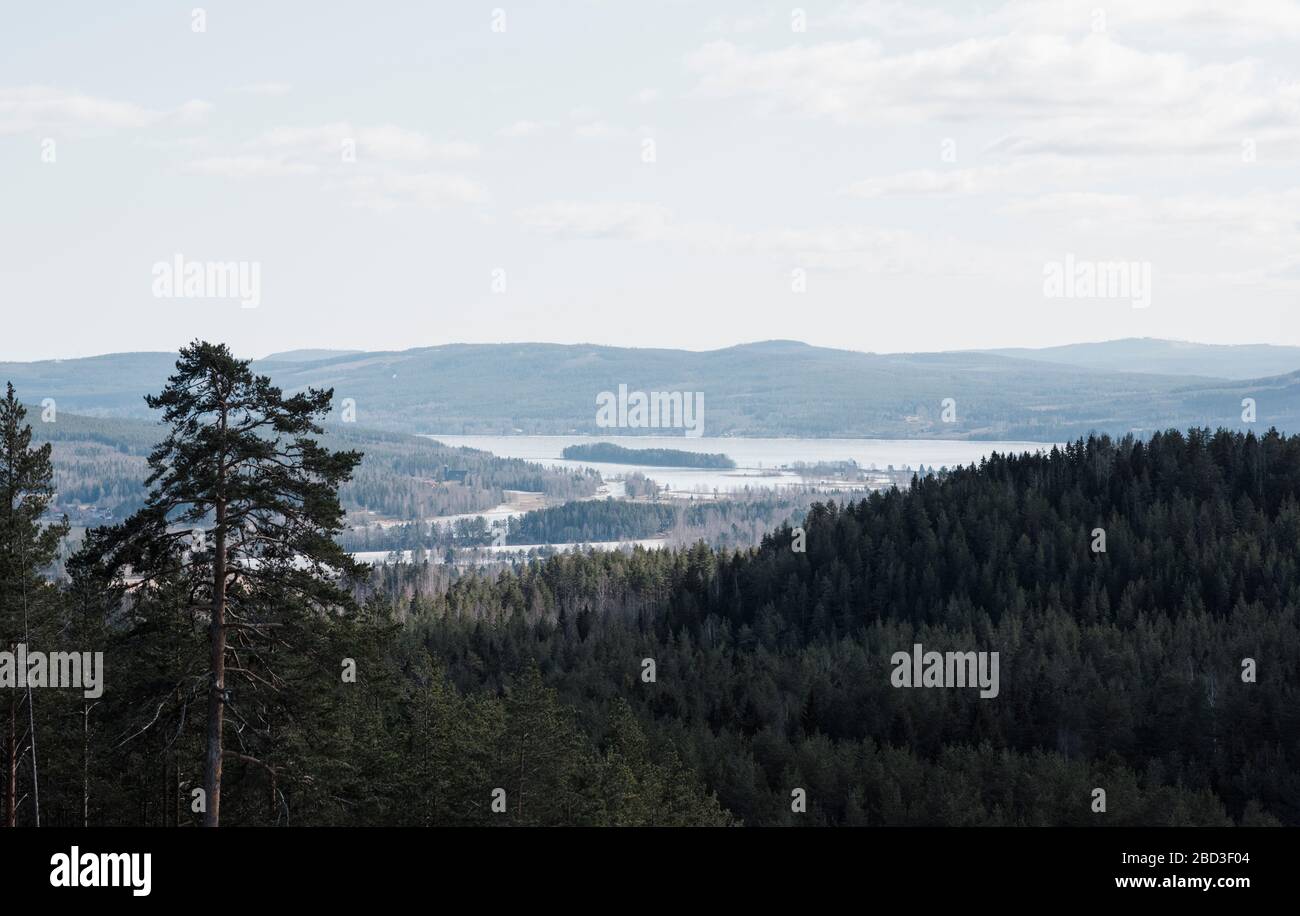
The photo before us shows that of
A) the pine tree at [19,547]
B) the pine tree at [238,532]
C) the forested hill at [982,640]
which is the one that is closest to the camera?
the pine tree at [238,532]

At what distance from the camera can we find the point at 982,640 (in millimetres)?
131625

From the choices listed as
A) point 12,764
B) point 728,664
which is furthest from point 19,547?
point 728,664

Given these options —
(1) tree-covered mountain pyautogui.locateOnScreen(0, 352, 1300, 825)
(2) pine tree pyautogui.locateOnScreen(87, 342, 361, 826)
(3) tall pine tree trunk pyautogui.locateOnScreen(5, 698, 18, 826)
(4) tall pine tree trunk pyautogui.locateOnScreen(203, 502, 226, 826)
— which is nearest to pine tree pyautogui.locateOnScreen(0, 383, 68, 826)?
(3) tall pine tree trunk pyautogui.locateOnScreen(5, 698, 18, 826)

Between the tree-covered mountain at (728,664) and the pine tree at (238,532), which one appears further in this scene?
the tree-covered mountain at (728,664)

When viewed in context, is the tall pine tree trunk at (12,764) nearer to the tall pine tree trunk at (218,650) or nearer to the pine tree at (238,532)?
the pine tree at (238,532)

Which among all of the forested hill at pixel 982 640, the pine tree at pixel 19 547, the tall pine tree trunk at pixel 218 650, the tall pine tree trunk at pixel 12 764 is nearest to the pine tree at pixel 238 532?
the tall pine tree trunk at pixel 218 650

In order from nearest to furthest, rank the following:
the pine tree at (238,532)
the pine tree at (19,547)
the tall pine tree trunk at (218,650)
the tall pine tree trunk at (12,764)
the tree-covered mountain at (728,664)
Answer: the tall pine tree trunk at (218,650) < the pine tree at (238,532) < the tree-covered mountain at (728,664) < the tall pine tree trunk at (12,764) < the pine tree at (19,547)

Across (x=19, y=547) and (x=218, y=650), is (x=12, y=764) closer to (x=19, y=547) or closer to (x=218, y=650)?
(x=19, y=547)

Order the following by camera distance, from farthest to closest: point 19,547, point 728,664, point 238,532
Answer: point 728,664 < point 19,547 < point 238,532

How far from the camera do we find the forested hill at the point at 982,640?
85875mm

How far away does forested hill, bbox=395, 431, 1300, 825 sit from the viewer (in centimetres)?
8588

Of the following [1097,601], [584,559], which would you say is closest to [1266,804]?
[1097,601]
